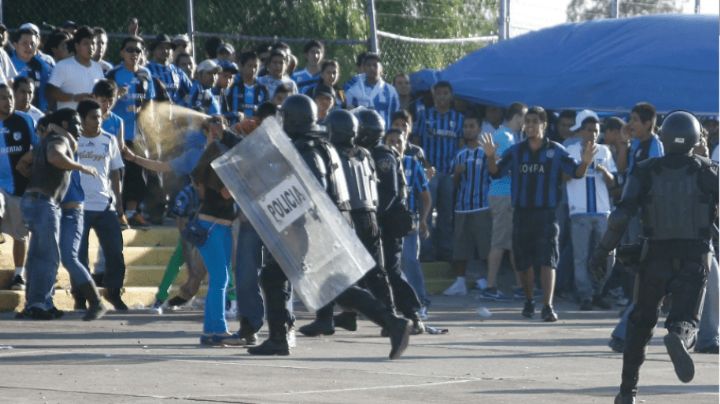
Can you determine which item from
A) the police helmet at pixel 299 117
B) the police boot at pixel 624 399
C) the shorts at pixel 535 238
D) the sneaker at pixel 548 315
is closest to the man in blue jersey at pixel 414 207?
the shorts at pixel 535 238

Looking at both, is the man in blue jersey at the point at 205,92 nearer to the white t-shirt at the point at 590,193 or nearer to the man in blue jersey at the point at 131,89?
the man in blue jersey at the point at 131,89

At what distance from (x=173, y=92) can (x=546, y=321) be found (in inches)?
185

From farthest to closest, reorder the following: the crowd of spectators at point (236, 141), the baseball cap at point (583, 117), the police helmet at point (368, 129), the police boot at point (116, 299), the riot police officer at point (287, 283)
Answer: the baseball cap at point (583, 117)
the police boot at point (116, 299)
the crowd of spectators at point (236, 141)
the police helmet at point (368, 129)
the riot police officer at point (287, 283)

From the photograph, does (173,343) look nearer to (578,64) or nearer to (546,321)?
(546,321)

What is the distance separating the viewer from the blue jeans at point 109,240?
44.7 feet

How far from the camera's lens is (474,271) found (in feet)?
59.7

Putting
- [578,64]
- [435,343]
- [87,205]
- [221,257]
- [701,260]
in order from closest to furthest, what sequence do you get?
1. [701,260]
2. [221,257]
3. [435,343]
4. [87,205]
5. [578,64]

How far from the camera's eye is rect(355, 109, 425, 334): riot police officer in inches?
482

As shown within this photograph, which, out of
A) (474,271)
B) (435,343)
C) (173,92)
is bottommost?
(474,271)

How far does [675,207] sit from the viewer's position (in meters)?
8.48

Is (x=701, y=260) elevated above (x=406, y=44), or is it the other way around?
(x=701, y=260)

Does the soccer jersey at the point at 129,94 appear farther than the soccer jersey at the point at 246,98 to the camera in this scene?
No

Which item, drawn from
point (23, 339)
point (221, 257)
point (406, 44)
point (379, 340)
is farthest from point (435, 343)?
point (406, 44)

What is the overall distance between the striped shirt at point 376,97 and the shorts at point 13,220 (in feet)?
15.4
